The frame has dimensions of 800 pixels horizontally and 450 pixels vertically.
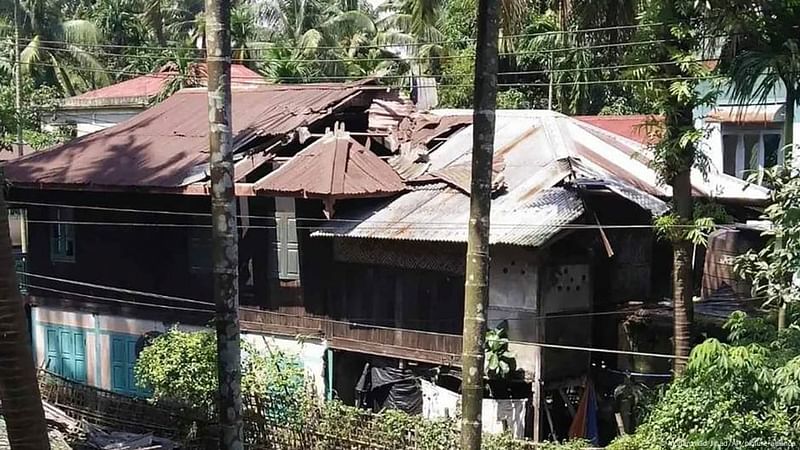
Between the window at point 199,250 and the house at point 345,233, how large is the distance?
43mm

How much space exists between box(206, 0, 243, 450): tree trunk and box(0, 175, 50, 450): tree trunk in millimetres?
2416

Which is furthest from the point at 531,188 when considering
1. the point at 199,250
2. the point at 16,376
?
the point at 16,376

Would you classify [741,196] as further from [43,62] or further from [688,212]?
[43,62]

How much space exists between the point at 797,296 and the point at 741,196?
265 inches

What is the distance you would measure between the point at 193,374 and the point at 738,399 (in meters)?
9.04

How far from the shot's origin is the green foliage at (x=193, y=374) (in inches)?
596

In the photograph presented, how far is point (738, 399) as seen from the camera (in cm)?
903

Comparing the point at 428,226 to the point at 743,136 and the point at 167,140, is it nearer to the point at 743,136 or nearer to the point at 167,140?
the point at 167,140

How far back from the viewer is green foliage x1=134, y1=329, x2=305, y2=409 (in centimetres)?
1515

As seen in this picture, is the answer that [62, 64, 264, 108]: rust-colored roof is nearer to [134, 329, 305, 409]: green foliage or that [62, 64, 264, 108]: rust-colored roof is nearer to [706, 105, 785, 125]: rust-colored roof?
[706, 105, 785, 125]: rust-colored roof

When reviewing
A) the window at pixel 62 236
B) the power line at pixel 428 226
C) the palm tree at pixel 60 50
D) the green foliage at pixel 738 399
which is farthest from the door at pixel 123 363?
the palm tree at pixel 60 50

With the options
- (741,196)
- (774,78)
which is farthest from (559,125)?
(774,78)

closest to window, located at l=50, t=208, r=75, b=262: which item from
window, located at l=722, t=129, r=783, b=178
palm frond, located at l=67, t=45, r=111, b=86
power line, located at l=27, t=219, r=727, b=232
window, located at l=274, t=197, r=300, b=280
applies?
power line, located at l=27, t=219, r=727, b=232

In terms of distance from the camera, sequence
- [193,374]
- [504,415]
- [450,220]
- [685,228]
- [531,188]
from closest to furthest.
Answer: [685,228], [193,374], [504,415], [450,220], [531,188]
